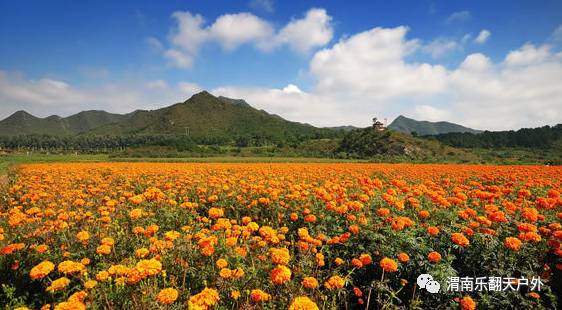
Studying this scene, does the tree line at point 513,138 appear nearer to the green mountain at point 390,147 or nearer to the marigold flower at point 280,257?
the green mountain at point 390,147

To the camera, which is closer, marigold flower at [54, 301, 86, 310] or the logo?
marigold flower at [54, 301, 86, 310]

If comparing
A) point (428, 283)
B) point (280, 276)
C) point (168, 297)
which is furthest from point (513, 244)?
point (168, 297)

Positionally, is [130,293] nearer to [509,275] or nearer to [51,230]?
[51,230]

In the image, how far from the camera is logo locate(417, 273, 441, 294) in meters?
3.98

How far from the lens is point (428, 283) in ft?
13.4

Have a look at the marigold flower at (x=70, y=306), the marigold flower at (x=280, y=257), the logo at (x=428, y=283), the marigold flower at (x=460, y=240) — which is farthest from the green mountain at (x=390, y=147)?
the marigold flower at (x=70, y=306)

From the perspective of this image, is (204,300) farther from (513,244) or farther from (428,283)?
(513,244)

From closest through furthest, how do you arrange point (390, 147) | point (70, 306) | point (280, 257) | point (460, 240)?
point (70, 306) < point (280, 257) < point (460, 240) < point (390, 147)

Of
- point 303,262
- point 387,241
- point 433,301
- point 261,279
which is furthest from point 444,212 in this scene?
point 261,279

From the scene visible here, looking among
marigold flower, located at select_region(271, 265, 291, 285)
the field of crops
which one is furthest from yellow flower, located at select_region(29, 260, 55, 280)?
marigold flower, located at select_region(271, 265, 291, 285)

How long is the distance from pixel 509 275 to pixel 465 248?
70 cm

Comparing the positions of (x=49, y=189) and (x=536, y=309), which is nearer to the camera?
(x=536, y=309)

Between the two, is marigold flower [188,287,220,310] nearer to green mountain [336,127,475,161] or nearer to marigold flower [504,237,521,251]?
marigold flower [504,237,521,251]

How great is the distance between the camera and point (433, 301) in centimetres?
418
